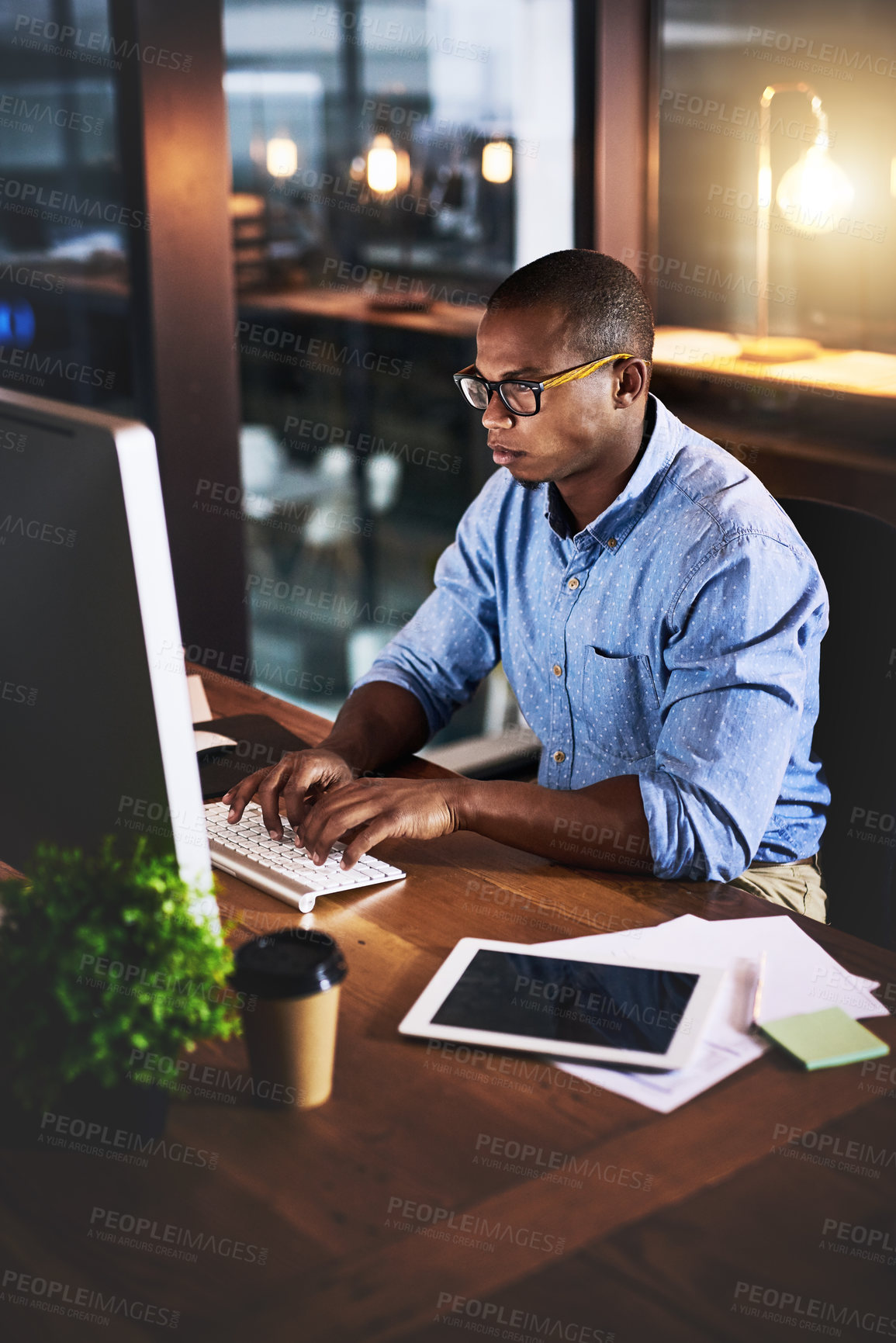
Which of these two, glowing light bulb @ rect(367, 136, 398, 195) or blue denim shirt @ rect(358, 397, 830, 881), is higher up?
glowing light bulb @ rect(367, 136, 398, 195)

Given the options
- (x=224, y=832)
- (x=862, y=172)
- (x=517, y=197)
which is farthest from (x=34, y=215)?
(x=862, y=172)

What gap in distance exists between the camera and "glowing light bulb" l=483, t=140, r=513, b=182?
3.25m

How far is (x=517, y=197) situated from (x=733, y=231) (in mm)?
556

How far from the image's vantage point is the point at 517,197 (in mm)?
3309

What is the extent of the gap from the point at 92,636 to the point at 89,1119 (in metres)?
0.33

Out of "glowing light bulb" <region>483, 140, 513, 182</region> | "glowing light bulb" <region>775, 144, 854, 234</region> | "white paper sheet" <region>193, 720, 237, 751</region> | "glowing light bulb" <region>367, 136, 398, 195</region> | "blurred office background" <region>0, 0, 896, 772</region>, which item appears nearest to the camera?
"white paper sheet" <region>193, 720, 237, 751</region>

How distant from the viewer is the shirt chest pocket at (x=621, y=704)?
164 centimetres

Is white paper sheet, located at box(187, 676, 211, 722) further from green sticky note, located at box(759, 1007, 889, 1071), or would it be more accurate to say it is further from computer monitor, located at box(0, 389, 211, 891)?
green sticky note, located at box(759, 1007, 889, 1071)

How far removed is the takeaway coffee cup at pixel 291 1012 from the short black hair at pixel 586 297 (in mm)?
931

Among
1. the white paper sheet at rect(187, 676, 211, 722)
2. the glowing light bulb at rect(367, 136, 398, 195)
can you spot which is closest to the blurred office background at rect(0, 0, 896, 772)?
the glowing light bulb at rect(367, 136, 398, 195)

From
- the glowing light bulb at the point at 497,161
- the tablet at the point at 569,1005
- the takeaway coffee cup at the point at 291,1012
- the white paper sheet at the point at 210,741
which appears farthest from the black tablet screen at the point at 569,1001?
the glowing light bulb at the point at 497,161

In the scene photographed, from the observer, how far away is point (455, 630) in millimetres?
1902

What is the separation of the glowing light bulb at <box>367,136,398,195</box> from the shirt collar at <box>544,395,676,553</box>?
1.62m

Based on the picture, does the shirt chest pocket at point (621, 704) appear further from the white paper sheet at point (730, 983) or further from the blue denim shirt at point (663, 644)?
the white paper sheet at point (730, 983)
